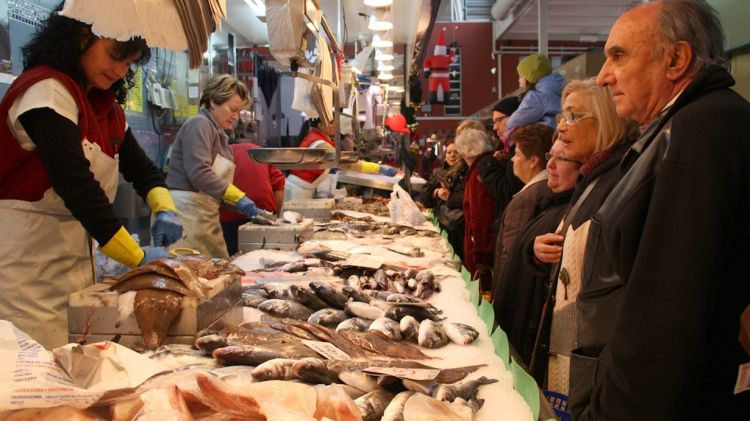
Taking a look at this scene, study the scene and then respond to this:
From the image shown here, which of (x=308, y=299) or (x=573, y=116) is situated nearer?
(x=308, y=299)

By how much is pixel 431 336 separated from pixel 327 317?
0.40 metres

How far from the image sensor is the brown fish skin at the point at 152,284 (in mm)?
2074

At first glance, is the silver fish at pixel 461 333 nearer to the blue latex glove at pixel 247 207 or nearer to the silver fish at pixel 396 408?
the silver fish at pixel 396 408

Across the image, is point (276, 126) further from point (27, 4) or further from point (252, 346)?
point (252, 346)

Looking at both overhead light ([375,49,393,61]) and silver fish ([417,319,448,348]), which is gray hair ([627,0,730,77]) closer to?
silver fish ([417,319,448,348])

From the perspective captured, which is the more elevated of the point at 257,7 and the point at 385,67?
the point at 257,7

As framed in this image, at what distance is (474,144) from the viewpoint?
19.0ft

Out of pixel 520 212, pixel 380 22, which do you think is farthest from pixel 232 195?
pixel 380 22

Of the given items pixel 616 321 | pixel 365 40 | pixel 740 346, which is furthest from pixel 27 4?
pixel 365 40

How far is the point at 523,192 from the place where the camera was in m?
4.24

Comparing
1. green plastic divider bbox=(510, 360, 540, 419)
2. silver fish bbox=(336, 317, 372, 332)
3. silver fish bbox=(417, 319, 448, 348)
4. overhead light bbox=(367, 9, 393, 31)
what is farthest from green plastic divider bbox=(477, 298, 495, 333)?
overhead light bbox=(367, 9, 393, 31)

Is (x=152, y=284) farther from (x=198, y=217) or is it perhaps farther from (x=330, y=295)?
(x=198, y=217)

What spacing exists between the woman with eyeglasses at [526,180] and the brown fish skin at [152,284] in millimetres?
2467

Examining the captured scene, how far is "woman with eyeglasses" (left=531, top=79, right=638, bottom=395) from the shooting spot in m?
2.35
